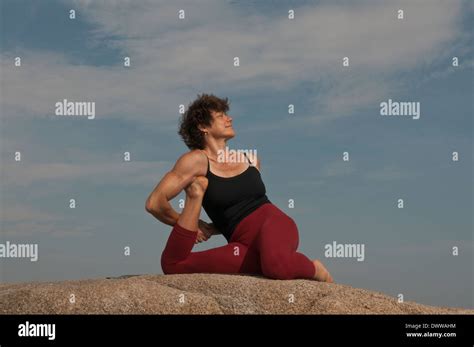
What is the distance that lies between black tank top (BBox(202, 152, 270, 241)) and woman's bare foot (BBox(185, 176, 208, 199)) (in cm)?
5

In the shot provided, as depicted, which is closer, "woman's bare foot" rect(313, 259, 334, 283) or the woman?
the woman

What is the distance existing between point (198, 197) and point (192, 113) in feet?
3.93

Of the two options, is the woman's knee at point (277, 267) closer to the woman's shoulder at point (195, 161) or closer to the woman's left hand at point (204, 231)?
the woman's left hand at point (204, 231)

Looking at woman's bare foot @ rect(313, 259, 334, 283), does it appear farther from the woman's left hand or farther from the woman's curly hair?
the woman's curly hair

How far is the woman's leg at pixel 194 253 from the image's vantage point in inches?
308

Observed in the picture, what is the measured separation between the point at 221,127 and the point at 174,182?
965 mm

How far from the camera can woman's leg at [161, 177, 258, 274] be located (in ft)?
25.6

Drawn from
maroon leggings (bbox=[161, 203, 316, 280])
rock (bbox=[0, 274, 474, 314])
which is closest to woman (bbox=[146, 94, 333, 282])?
maroon leggings (bbox=[161, 203, 316, 280])

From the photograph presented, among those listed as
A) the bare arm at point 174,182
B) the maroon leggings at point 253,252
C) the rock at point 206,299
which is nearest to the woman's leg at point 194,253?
the maroon leggings at point 253,252

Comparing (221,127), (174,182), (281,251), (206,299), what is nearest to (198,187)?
(174,182)
